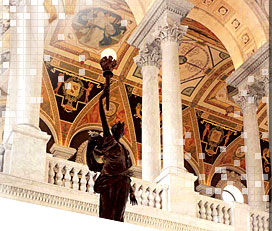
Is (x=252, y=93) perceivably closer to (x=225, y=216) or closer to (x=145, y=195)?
(x=225, y=216)

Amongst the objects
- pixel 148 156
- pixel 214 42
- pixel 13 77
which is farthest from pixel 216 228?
pixel 214 42

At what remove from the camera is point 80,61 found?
13766mm

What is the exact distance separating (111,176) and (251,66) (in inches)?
278

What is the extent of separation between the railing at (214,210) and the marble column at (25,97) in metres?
2.49

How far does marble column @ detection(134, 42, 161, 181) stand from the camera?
30.6 ft

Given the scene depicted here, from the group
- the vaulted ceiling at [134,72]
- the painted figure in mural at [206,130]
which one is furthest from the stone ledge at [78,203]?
the painted figure in mural at [206,130]

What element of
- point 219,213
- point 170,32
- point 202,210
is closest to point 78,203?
point 202,210

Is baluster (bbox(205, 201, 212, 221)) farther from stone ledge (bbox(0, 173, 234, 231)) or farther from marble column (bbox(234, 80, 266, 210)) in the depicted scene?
marble column (bbox(234, 80, 266, 210))

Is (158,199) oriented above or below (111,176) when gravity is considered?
above

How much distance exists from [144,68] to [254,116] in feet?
7.52

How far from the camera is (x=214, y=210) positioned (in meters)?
8.84

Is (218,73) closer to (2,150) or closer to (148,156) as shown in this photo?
(148,156)

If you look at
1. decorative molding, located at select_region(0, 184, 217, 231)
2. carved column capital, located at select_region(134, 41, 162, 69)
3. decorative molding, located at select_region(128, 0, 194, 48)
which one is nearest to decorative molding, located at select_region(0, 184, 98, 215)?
decorative molding, located at select_region(0, 184, 217, 231)

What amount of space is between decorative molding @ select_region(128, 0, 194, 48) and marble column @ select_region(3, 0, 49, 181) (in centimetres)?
217
